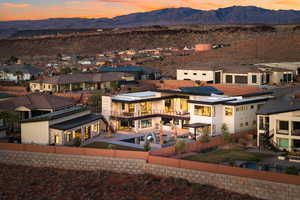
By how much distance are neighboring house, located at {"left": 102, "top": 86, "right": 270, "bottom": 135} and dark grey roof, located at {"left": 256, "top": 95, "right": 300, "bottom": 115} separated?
2.04 m

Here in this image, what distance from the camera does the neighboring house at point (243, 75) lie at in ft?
159

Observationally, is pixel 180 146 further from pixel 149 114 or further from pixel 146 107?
pixel 146 107

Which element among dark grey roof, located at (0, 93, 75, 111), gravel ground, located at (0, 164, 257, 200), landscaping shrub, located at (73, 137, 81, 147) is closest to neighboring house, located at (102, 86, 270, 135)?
dark grey roof, located at (0, 93, 75, 111)

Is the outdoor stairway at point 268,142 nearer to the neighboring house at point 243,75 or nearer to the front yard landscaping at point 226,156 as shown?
the front yard landscaping at point 226,156

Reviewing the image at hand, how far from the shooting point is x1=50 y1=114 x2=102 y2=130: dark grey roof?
3212 cm

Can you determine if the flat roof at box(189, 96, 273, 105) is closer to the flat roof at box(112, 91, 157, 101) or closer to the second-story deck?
the second-story deck

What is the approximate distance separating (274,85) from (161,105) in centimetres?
1330

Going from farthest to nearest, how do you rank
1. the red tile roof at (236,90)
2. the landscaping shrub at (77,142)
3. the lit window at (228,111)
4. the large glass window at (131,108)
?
the red tile roof at (236,90) → the large glass window at (131,108) → the lit window at (228,111) → the landscaping shrub at (77,142)

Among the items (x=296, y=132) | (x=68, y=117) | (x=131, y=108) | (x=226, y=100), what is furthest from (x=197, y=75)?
(x=296, y=132)

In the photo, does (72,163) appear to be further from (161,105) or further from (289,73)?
(289,73)

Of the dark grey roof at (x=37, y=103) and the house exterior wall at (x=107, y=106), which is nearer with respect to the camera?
the house exterior wall at (x=107, y=106)

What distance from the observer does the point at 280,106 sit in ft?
105

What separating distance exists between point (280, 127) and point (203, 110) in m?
5.60

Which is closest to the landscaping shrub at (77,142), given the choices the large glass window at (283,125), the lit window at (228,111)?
the lit window at (228,111)
